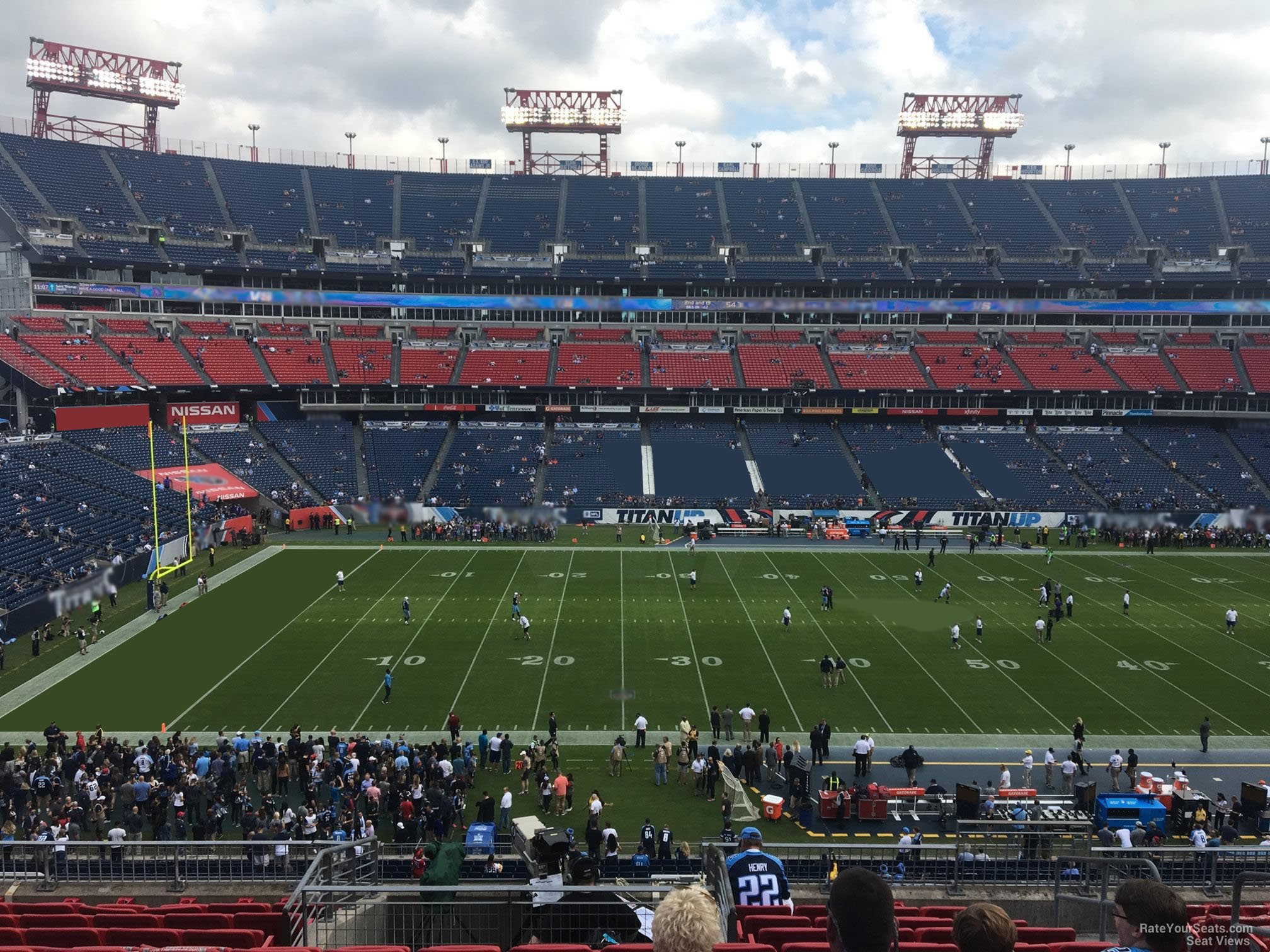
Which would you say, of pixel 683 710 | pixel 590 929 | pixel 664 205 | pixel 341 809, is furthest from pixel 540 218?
pixel 590 929

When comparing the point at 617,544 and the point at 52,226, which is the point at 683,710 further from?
the point at 52,226

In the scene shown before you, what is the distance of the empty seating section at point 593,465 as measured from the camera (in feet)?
168

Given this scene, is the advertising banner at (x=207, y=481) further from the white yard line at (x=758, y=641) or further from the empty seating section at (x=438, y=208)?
the empty seating section at (x=438, y=208)

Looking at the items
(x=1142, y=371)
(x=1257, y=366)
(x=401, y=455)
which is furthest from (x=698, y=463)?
(x=1257, y=366)

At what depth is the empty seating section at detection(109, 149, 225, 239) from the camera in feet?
202

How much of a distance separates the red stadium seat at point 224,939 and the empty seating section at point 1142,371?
65.2 meters

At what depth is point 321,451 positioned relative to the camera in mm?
→ 53969

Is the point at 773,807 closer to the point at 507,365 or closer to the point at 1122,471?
the point at 1122,471

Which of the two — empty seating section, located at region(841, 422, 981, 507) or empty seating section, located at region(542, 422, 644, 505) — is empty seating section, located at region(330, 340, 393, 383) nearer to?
empty seating section, located at region(542, 422, 644, 505)

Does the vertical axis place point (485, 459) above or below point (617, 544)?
above

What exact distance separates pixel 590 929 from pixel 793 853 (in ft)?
25.4

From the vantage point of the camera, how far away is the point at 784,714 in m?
22.4

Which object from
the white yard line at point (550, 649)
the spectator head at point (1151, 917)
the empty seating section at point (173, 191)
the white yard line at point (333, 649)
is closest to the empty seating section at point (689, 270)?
the empty seating section at point (173, 191)

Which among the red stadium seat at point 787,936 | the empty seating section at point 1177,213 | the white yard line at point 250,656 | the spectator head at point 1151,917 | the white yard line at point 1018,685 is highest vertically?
the empty seating section at point 1177,213
